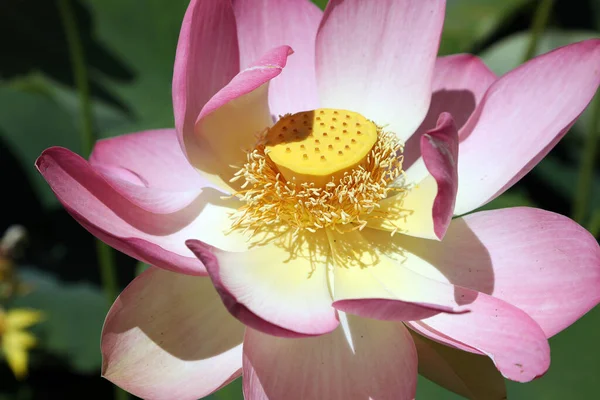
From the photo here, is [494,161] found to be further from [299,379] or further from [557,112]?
[299,379]

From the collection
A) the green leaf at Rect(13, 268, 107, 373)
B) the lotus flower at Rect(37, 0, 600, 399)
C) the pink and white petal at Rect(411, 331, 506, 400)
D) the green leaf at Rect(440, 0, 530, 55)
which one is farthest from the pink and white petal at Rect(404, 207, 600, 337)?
the green leaf at Rect(13, 268, 107, 373)

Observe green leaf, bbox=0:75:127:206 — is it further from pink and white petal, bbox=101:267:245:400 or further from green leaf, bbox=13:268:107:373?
pink and white petal, bbox=101:267:245:400

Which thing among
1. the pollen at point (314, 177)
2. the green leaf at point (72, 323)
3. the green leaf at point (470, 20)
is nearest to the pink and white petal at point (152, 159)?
the pollen at point (314, 177)

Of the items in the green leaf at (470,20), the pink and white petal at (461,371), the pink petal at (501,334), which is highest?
the pink petal at (501,334)

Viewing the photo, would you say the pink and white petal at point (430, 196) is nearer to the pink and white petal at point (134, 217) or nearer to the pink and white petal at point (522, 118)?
the pink and white petal at point (522, 118)

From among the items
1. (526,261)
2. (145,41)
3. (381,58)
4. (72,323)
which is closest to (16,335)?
(72,323)
